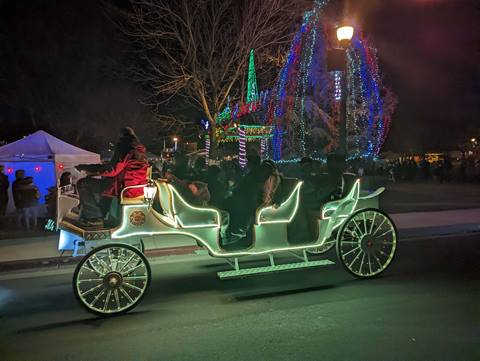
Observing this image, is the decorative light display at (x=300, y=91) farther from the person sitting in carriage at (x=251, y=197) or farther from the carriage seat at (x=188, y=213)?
the carriage seat at (x=188, y=213)

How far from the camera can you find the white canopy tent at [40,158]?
44.3 ft

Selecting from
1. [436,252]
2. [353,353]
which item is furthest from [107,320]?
[436,252]

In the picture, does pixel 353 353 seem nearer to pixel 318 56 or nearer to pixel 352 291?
pixel 352 291

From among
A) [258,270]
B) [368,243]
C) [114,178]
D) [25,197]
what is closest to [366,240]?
[368,243]

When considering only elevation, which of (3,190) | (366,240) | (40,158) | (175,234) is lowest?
(366,240)

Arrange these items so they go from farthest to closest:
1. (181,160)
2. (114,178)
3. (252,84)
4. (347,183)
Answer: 1. (252,84)
2. (181,160)
3. (347,183)
4. (114,178)

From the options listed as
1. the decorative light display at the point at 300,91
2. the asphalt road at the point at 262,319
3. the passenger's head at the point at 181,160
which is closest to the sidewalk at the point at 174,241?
the asphalt road at the point at 262,319

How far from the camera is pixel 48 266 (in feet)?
25.9

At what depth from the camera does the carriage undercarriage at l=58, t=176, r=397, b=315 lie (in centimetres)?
543

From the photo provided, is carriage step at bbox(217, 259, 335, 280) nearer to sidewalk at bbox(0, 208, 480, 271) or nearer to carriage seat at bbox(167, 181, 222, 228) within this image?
carriage seat at bbox(167, 181, 222, 228)

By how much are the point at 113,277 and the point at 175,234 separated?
3.01 ft

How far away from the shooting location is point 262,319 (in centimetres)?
511

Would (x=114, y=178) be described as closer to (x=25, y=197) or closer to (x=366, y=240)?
(x=366, y=240)

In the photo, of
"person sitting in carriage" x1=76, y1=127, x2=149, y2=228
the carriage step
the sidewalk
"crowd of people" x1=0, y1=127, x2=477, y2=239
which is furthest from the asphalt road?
"person sitting in carriage" x1=76, y1=127, x2=149, y2=228
